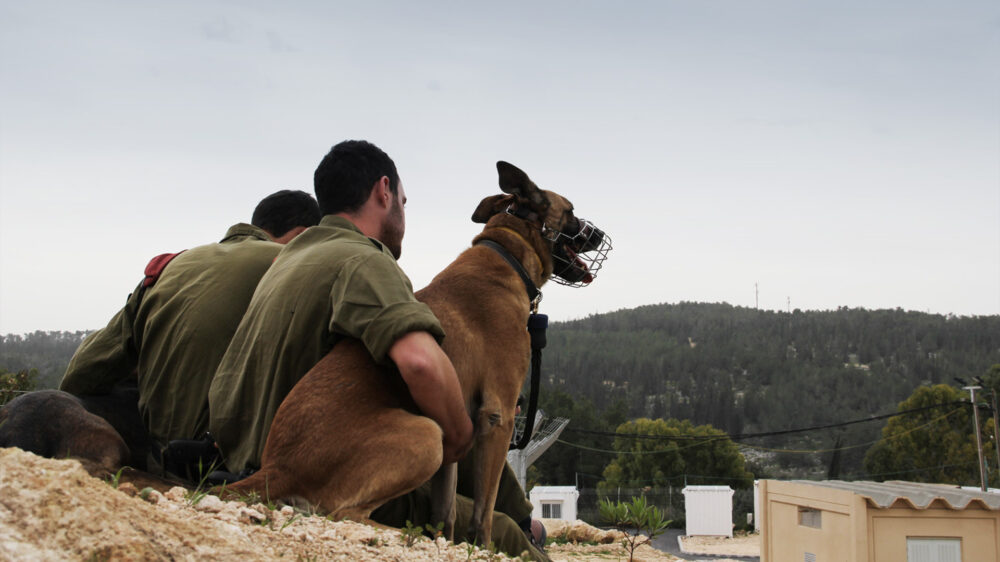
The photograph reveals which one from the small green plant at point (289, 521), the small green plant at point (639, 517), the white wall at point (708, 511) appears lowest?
the white wall at point (708, 511)

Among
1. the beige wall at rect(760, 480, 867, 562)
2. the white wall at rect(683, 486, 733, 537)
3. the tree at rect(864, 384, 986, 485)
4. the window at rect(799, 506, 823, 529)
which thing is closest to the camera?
the beige wall at rect(760, 480, 867, 562)

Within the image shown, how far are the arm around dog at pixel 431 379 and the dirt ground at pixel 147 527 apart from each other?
0.58 m

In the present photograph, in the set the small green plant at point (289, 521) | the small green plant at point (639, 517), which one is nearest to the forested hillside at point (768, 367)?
the small green plant at point (639, 517)

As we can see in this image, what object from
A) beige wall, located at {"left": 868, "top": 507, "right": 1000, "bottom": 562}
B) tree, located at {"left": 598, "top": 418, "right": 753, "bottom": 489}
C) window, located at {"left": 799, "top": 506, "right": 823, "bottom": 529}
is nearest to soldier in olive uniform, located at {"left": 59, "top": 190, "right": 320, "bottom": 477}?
beige wall, located at {"left": 868, "top": 507, "right": 1000, "bottom": 562}

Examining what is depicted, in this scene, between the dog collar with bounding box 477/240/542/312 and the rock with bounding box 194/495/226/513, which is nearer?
the rock with bounding box 194/495/226/513

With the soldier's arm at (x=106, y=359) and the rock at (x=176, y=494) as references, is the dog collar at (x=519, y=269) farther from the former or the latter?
the rock at (x=176, y=494)

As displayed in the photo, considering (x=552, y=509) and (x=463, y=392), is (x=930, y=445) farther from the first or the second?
(x=463, y=392)

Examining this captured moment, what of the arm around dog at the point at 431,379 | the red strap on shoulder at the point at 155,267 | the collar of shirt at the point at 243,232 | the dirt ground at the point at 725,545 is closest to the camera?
the arm around dog at the point at 431,379

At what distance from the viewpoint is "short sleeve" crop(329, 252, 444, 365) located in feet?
10.9

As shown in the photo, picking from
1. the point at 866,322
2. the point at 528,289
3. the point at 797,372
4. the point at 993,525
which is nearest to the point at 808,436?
the point at 797,372

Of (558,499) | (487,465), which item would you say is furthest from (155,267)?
(558,499)

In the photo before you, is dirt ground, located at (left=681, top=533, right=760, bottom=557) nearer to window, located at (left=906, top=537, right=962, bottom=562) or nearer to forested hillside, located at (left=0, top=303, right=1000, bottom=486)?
window, located at (left=906, top=537, right=962, bottom=562)

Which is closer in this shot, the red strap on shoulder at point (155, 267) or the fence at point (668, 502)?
the red strap on shoulder at point (155, 267)

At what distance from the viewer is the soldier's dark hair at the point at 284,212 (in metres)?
5.81
